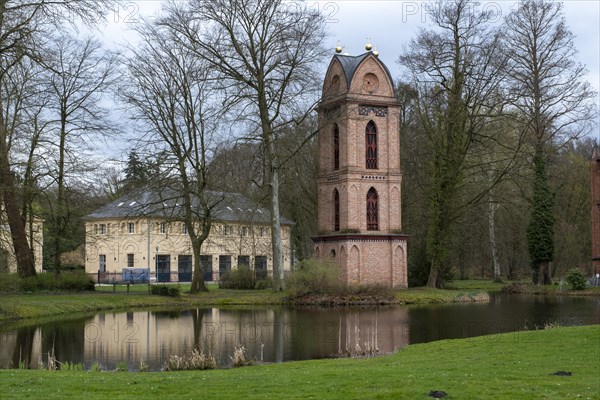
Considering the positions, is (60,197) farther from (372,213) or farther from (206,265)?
(206,265)

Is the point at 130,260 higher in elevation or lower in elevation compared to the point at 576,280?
higher

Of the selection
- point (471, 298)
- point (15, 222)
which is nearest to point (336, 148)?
point (471, 298)

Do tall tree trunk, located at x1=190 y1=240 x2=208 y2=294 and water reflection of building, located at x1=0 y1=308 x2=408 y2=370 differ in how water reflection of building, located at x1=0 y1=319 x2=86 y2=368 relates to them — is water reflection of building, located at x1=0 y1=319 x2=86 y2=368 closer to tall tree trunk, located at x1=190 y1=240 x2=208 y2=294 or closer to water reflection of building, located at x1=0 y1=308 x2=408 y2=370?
water reflection of building, located at x1=0 y1=308 x2=408 y2=370

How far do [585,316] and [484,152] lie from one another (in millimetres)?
24086

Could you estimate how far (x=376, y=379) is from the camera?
11.9m

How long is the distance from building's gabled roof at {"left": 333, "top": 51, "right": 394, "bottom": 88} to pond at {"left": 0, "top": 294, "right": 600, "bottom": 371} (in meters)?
13.1

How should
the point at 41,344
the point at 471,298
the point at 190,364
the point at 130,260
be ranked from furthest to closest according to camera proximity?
the point at 130,260, the point at 471,298, the point at 41,344, the point at 190,364

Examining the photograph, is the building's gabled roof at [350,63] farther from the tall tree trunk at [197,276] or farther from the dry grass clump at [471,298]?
the dry grass clump at [471,298]

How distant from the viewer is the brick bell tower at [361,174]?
1615 inches

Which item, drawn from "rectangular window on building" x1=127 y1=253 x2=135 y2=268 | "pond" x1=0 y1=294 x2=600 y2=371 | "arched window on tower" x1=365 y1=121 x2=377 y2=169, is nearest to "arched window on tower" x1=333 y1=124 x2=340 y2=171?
"arched window on tower" x1=365 y1=121 x2=377 y2=169

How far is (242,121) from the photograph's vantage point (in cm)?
3778

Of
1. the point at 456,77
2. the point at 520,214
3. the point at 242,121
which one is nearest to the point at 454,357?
the point at 242,121

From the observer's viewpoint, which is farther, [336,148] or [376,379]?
[336,148]

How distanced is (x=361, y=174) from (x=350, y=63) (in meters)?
5.82
